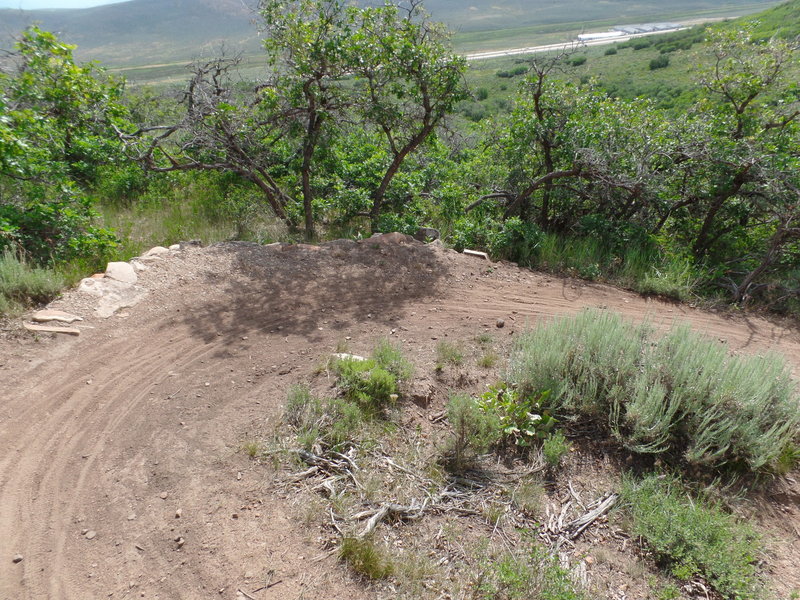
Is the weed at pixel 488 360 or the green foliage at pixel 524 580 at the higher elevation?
the weed at pixel 488 360

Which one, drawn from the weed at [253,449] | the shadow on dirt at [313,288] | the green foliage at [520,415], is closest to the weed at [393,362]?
the green foliage at [520,415]

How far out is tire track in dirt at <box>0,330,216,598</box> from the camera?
2512mm

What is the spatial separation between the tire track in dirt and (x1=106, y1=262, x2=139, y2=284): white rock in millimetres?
1092

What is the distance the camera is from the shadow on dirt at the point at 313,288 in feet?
15.8

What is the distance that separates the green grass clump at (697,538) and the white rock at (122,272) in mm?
5011

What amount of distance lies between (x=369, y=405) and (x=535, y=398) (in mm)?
1305

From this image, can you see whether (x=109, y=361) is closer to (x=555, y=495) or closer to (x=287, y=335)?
(x=287, y=335)

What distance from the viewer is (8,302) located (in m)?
4.38

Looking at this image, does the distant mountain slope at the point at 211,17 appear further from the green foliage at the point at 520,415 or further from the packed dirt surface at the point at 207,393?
the green foliage at the point at 520,415

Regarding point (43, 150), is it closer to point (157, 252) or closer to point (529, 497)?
point (157, 252)

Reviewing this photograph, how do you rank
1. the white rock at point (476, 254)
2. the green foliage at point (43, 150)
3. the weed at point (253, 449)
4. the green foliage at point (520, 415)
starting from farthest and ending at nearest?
1. the white rock at point (476, 254)
2. the green foliage at point (43, 150)
3. the green foliage at point (520, 415)
4. the weed at point (253, 449)

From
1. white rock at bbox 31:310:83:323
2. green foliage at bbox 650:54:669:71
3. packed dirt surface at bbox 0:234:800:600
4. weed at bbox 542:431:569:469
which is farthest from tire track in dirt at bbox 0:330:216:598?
green foliage at bbox 650:54:669:71

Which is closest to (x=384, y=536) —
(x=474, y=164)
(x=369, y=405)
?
(x=369, y=405)

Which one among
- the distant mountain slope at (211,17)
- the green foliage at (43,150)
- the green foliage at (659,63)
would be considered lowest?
the green foliage at (43,150)
